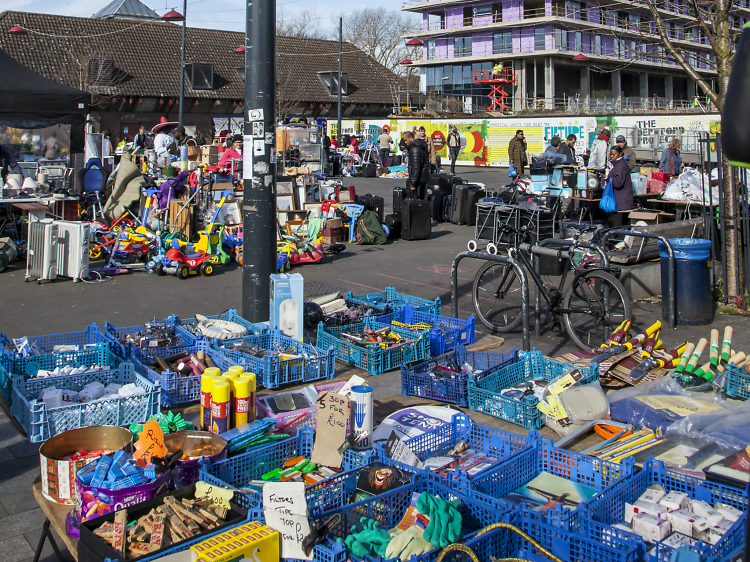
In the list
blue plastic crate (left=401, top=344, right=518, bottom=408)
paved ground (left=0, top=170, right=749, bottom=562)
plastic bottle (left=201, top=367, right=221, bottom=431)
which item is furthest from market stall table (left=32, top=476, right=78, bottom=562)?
blue plastic crate (left=401, top=344, right=518, bottom=408)

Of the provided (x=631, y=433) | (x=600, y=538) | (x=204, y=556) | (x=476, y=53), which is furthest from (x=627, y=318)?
(x=476, y=53)

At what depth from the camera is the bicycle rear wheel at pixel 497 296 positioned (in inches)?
330

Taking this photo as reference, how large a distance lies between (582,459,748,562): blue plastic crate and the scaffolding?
56913mm

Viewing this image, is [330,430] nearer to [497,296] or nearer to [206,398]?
[206,398]

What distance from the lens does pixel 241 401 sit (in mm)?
4660

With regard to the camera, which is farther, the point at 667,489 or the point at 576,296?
the point at 576,296

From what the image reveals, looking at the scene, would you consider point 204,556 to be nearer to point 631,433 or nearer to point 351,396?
point 351,396

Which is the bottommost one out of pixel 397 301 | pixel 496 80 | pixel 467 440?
pixel 467 440

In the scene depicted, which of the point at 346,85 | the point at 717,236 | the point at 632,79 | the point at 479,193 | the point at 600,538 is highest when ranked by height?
the point at 632,79

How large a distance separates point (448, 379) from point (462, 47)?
62.7 meters

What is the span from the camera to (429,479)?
→ 3.86m

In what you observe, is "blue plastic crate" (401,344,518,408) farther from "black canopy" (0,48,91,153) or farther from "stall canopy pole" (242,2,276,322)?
"black canopy" (0,48,91,153)

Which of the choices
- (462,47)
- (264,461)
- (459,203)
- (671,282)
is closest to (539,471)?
(264,461)

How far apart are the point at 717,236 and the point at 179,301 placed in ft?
29.6
